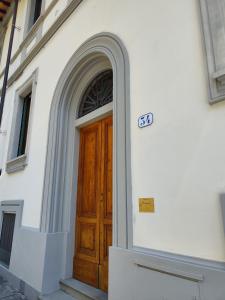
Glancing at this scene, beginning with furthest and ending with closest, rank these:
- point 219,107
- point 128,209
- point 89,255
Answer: point 89,255 < point 128,209 < point 219,107

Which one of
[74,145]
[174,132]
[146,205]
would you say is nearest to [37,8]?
[74,145]

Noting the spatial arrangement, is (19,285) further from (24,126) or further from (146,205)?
(24,126)

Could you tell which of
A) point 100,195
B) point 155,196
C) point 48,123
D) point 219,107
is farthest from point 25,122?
point 219,107

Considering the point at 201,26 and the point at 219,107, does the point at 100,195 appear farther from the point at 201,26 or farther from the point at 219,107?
the point at 201,26

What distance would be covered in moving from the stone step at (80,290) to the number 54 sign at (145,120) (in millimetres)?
2058

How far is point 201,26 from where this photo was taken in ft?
6.61

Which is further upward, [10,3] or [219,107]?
[10,3]

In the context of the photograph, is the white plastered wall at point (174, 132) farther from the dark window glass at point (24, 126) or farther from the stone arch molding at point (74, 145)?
the dark window glass at point (24, 126)

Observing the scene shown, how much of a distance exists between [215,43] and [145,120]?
0.92 m

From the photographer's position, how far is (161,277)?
185cm

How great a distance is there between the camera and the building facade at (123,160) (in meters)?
1.79

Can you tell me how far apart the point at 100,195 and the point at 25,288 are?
6.41 feet

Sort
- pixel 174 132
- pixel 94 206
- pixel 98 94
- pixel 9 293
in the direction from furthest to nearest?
1. pixel 98 94
2. pixel 9 293
3. pixel 94 206
4. pixel 174 132

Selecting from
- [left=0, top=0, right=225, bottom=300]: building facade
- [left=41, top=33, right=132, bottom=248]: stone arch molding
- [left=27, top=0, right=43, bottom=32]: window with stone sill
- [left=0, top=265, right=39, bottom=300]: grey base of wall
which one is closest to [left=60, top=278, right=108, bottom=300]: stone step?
[left=0, top=0, right=225, bottom=300]: building facade
